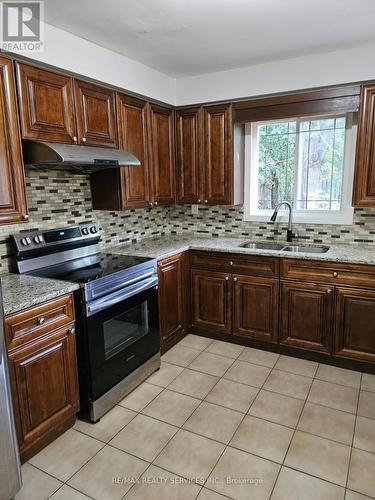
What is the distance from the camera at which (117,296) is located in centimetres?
234

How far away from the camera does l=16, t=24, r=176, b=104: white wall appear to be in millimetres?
2242

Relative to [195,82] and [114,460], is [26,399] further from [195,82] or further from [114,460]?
[195,82]

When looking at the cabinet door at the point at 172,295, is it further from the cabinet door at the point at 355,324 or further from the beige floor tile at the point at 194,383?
the cabinet door at the point at 355,324

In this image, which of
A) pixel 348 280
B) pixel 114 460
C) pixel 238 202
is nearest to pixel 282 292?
pixel 348 280

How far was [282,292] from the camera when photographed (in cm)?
297

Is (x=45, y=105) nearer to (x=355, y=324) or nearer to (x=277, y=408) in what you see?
(x=277, y=408)

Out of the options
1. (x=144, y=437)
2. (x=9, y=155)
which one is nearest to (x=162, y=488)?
(x=144, y=437)

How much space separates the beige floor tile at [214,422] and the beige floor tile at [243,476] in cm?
15

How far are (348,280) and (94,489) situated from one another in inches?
84.8

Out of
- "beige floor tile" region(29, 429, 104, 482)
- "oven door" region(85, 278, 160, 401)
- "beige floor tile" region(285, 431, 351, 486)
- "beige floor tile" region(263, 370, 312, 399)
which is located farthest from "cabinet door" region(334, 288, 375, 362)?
"beige floor tile" region(29, 429, 104, 482)

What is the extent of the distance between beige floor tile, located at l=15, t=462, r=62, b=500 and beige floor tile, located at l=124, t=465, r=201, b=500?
390 millimetres

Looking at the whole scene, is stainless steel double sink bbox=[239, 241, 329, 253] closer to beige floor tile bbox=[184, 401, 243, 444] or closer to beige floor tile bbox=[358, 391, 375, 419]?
beige floor tile bbox=[358, 391, 375, 419]

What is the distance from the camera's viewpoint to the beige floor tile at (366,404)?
2.29 m

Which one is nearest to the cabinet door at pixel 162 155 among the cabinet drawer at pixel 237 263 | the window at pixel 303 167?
the cabinet drawer at pixel 237 263
